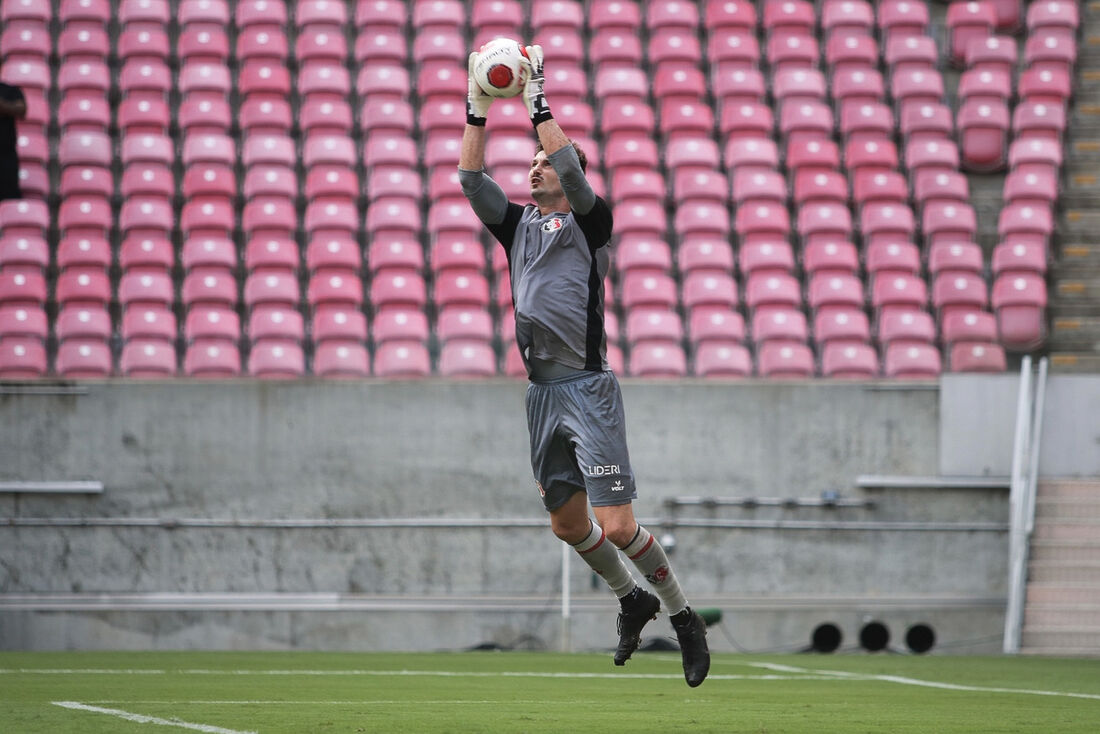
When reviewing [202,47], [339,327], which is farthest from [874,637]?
[202,47]

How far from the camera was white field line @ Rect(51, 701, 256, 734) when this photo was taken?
4.50 meters

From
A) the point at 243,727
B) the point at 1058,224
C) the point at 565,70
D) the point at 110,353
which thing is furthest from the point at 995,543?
the point at 243,727

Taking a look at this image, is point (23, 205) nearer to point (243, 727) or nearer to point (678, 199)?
point (678, 199)

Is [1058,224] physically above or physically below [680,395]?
above

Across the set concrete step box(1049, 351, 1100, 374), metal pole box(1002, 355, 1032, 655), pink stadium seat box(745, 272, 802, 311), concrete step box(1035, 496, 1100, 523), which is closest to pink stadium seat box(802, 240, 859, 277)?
pink stadium seat box(745, 272, 802, 311)

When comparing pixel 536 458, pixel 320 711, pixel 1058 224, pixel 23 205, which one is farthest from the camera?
pixel 1058 224

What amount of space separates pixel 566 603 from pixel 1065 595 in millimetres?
4012

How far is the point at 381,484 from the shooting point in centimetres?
1222

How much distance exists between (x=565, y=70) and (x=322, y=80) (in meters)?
2.57

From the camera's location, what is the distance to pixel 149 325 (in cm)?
1298

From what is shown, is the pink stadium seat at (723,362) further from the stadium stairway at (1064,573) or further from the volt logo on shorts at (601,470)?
the volt logo on shorts at (601,470)

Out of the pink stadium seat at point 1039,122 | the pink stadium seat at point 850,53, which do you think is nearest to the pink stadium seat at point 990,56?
the pink stadium seat at point 1039,122

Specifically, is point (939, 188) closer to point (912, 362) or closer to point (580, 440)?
point (912, 362)

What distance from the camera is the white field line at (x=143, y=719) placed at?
4.50 meters
